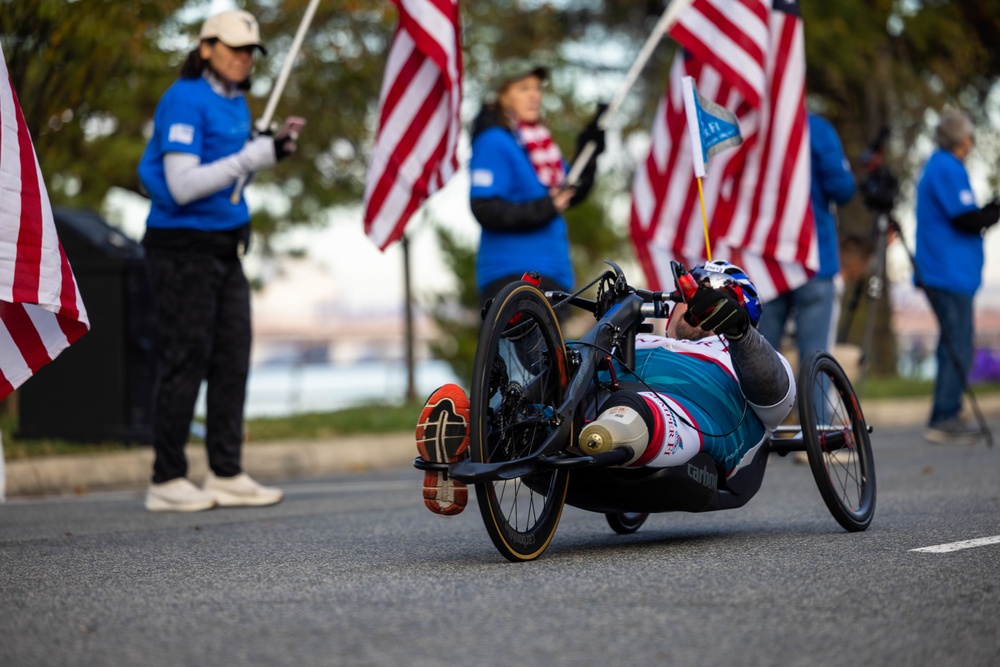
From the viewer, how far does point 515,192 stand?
727cm

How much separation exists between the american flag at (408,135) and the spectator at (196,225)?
1.42m

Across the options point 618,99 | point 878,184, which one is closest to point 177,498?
point 618,99

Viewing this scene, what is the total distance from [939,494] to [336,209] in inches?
528

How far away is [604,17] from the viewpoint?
21.0 metres

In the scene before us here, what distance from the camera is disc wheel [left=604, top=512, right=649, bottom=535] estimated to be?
5287mm

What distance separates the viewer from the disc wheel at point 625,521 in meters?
5.29

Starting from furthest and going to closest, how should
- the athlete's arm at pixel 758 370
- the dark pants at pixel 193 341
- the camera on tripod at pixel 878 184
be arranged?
the camera on tripod at pixel 878 184 → the dark pants at pixel 193 341 → the athlete's arm at pixel 758 370

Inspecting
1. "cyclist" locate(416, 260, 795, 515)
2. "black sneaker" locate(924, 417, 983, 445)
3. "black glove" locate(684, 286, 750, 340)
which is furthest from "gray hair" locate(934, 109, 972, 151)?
"black glove" locate(684, 286, 750, 340)

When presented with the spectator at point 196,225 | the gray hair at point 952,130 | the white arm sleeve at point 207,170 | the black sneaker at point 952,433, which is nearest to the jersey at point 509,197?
the spectator at point 196,225

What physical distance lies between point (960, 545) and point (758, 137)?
488cm

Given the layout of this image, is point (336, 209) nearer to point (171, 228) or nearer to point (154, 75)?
point (154, 75)

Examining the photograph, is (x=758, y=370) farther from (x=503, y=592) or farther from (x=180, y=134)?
(x=180, y=134)

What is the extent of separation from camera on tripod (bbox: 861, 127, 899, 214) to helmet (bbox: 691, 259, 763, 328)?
5.14m

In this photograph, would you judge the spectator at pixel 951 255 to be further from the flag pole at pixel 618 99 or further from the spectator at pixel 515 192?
the spectator at pixel 515 192
